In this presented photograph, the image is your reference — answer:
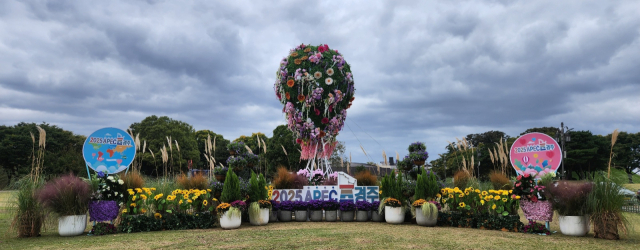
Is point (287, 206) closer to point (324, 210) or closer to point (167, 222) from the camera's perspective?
point (324, 210)

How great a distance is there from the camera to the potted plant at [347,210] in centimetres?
1159

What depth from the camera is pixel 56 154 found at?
38562mm

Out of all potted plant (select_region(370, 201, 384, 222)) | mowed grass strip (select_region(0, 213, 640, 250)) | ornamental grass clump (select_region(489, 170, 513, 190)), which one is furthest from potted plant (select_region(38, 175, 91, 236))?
ornamental grass clump (select_region(489, 170, 513, 190))

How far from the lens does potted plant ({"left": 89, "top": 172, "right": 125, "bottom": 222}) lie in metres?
9.30

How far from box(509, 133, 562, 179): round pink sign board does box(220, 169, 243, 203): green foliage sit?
293 inches

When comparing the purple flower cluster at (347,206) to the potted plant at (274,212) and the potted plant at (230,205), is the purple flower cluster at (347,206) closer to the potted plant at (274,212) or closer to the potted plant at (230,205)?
the potted plant at (274,212)

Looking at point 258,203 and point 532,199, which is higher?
point 532,199

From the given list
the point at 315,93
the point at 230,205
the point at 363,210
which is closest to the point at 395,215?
the point at 363,210

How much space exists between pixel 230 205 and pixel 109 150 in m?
4.54

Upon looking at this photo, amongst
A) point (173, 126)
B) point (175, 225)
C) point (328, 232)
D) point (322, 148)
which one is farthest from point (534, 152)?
point (173, 126)

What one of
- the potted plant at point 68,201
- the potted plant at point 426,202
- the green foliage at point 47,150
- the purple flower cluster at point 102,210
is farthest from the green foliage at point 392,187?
the green foliage at point 47,150

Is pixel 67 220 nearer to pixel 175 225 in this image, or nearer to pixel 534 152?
pixel 175 225

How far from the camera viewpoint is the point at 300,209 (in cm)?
1172

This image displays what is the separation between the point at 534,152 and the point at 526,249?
4837 mm
